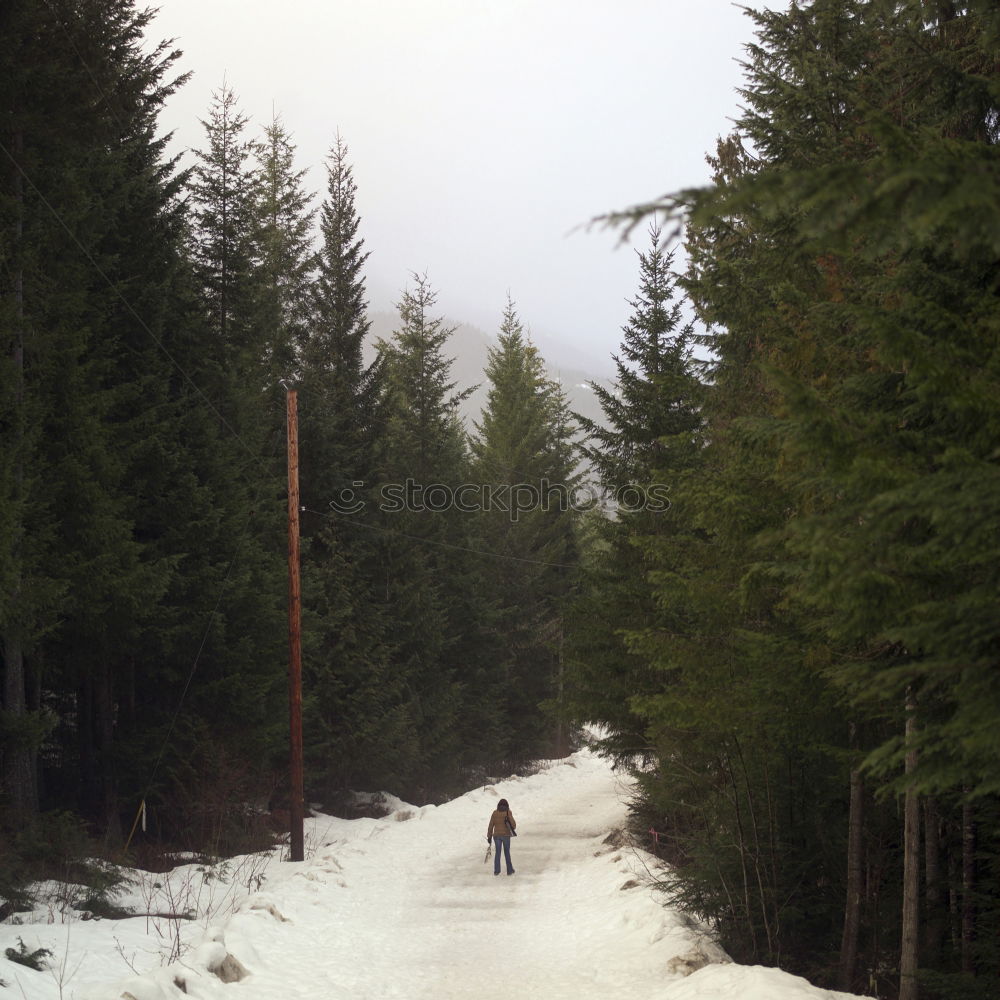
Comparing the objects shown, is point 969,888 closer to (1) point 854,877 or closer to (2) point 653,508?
(1) point 854,877

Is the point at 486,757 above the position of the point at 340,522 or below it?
below

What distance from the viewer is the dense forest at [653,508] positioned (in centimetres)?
491

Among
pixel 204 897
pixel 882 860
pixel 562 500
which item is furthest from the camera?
pixel 562 500

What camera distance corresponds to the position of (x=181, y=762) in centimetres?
1908

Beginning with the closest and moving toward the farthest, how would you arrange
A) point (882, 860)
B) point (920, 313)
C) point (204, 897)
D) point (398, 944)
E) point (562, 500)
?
point (920, 313), point (882, 860), point (398, 944), point (204, 897), point (562, 500)

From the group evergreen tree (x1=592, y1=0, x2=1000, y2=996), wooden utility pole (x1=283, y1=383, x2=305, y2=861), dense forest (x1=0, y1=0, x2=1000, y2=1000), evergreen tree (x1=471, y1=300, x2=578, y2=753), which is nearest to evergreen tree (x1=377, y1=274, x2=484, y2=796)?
dense forest (x1=0, y1=0, x2=1000, y2=1000)

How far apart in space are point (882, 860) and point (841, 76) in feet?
29.8

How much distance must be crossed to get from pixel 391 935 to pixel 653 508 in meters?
9.57

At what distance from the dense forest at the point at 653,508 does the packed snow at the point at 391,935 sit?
1.15m

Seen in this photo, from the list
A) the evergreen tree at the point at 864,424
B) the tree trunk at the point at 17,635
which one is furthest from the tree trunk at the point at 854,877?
the tree trunk at the point at 17,635

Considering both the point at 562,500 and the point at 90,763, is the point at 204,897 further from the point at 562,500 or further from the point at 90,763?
the point at 562,500

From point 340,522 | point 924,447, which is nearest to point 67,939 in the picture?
point 924,447

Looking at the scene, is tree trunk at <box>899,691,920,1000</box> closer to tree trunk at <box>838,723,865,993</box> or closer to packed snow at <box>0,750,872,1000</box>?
packed snow at <box>0,750,872,1000</box>

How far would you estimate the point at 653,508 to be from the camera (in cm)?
1845
